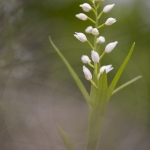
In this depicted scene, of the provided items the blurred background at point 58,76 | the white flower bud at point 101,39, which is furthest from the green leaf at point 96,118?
the blurred background at point 58,76

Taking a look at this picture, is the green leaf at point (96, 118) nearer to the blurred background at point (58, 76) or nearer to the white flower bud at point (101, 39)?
the white flower bud at point (101, 39)

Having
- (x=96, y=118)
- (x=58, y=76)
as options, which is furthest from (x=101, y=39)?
(x=58, y=76)

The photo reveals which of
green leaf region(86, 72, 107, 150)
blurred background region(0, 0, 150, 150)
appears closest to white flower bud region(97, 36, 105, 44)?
green leaf region(86, 72, 107, 150)

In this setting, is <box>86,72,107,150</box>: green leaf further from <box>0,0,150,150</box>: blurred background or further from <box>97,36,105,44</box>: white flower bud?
<box>0,0,150,150</box>: blurred background

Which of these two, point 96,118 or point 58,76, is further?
Answer: point 58,76

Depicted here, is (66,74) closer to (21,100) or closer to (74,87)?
(74,87)

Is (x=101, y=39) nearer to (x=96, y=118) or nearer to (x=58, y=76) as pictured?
(x=96, y=118)

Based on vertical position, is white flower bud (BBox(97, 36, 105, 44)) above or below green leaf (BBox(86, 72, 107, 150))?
above

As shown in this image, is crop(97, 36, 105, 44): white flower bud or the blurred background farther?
the blurred background

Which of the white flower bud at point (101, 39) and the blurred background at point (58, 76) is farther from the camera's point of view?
the blurred background at point (58, 76)
